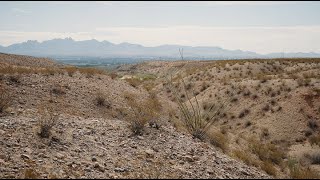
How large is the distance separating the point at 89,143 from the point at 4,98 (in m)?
6.37

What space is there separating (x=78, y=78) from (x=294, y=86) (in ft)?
55.2

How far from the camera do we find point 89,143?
12484 millimetres

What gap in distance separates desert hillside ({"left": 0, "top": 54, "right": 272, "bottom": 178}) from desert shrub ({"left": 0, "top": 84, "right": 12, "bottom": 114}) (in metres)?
0.04

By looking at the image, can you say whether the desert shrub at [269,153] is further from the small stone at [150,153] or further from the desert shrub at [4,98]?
the desert shrub at [4,98]

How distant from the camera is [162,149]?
1274 cm

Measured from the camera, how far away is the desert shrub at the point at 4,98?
15.1m

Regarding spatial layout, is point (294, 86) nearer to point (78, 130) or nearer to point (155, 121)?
point (155, 121)

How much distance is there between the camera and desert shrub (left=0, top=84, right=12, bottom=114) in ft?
49.4

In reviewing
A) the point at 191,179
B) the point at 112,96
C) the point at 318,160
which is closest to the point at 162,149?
the point at 191,179

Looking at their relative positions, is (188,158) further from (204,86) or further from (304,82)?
(204,86)

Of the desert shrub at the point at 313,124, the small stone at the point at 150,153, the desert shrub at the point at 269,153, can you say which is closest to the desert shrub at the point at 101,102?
the small stone at the point at 150,153

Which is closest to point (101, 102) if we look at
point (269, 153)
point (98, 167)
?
point (269, 153)

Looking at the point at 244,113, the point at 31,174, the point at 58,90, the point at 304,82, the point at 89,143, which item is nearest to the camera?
the point at 31,174

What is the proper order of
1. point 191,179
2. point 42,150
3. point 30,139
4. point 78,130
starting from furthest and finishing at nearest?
point 78,130, point 30,139, point 42,150, point 191,179
